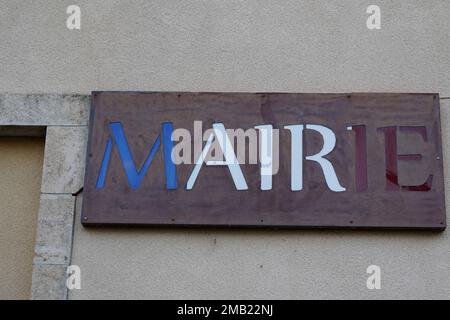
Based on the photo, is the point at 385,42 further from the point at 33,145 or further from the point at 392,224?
the point at 33,145

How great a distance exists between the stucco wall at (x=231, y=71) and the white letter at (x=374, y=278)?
0.14 feet

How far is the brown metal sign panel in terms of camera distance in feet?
15.9

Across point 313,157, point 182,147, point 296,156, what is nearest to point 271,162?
point 296,156

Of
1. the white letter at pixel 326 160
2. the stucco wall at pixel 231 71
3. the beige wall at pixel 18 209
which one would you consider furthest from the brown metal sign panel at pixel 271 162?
the beige wall at pixel 18 209

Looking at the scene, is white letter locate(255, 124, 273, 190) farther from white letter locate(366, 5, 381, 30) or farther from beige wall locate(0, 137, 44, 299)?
beige wall locate(0, 137, 44, 299)

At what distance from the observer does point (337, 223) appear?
4789 mm

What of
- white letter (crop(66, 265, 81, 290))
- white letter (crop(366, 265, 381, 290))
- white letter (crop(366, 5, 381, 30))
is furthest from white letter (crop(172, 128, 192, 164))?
white letter (crop(366, 5, 381, 30))

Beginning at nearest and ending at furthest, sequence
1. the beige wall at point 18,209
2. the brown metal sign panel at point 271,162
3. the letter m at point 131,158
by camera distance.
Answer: the brown metal sign panel at point 271,162
the letter m at point 131,158
the beige wall at point 18,209

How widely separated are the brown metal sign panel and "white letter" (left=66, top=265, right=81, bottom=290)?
310 mm

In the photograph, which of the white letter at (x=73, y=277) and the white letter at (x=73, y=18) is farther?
the white letter at (x=73, y=18)

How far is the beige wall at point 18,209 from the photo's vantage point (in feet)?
16.6

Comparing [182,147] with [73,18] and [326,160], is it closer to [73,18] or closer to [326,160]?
[326,160]

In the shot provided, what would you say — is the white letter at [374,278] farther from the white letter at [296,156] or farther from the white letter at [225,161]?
the white letter at [225,161]
